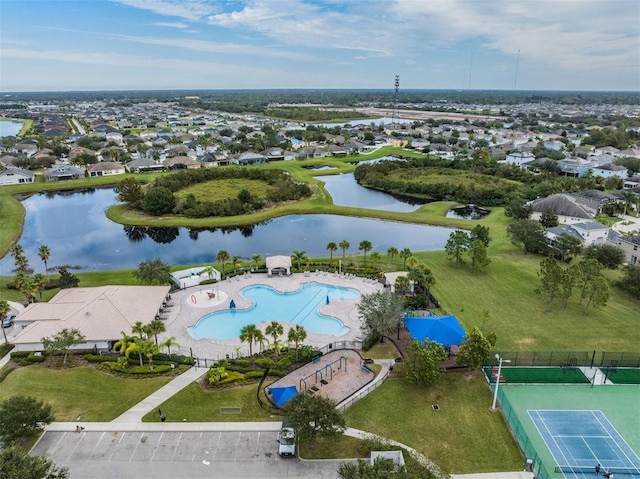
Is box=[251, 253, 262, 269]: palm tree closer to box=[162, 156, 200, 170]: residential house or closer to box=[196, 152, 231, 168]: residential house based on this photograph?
box=[162, 156, 200, 170]: residential house

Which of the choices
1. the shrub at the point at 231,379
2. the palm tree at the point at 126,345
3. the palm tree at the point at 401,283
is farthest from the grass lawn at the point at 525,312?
the palm tree at the point at 126,345

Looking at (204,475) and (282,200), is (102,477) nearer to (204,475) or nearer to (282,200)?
(204,475)

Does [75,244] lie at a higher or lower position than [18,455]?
lower

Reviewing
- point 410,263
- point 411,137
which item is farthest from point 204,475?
point 411,137

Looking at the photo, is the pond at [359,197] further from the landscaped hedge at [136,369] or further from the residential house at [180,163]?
the landscaped hedge at [136,369]

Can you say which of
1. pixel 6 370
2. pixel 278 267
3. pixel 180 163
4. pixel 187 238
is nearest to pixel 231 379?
pixel 6 370

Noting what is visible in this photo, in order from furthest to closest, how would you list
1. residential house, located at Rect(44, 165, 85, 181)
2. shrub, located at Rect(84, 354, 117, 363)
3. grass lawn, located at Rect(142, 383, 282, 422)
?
residential house, located at Rect(44, 165, 85, 181)
shrub, located at Rect(84, 354, 117, 363)
grass lawn, located at Rect(142, 383, 282, 422)

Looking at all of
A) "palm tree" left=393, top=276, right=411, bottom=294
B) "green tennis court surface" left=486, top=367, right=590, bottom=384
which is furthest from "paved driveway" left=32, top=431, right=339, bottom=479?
"palm tree" left=393, top=276, right=411, bottom=294
